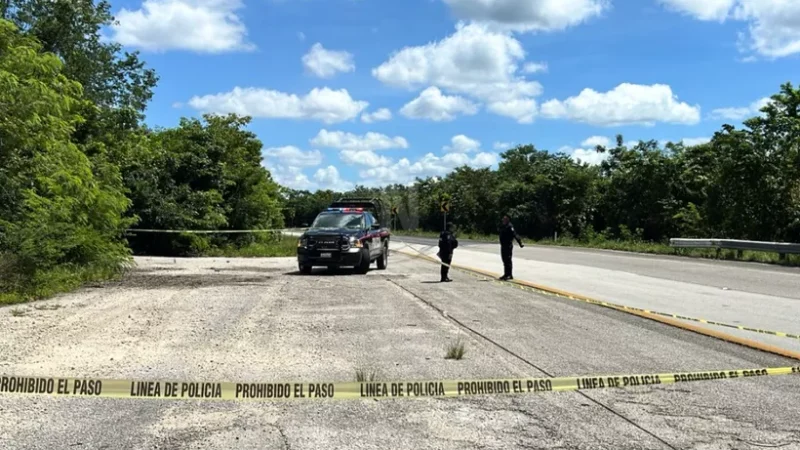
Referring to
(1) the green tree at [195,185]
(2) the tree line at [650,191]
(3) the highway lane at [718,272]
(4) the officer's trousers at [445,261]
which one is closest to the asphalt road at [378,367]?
(4) the officer's trousers at [445,261]

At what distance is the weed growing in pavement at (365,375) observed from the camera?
19.9 feet

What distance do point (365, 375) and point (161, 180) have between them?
24992 millimetres

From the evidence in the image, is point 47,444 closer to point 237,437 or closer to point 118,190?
point 237,437

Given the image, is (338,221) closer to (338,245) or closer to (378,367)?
(338,245)

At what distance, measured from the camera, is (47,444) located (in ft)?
14.9

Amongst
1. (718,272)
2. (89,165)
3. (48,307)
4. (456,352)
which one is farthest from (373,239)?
(456,352)

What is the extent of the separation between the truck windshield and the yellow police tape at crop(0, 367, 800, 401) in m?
13.3

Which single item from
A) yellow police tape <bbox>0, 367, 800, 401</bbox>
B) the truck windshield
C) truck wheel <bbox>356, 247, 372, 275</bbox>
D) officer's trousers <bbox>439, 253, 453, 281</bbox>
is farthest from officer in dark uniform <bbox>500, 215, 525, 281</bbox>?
yellow police tape <bbox>0, 367, 800, 401</bbox>

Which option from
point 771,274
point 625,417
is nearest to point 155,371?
point 625,417

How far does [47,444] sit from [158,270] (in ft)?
53.5

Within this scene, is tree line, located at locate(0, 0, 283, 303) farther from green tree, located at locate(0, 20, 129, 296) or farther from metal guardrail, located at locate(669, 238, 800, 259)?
metal guardrail, located at locate(669, 238, 800, 259)

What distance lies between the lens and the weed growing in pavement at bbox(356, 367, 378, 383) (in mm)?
6079

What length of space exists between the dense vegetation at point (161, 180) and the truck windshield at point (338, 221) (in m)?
5.28

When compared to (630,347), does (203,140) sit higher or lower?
higher
